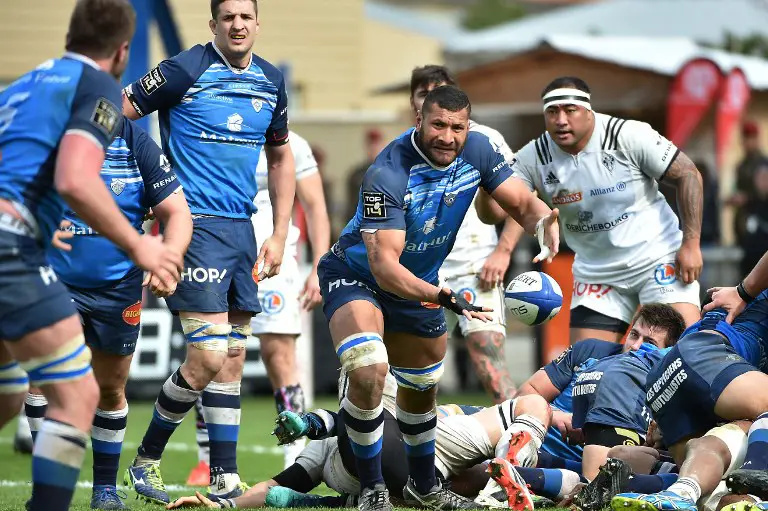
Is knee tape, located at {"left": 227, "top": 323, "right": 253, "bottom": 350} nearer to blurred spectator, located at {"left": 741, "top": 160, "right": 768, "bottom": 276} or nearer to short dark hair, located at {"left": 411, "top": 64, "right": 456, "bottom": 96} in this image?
short dark hair, located at {"left": 411, "top": 64, "right": 456, "bottom": 96}

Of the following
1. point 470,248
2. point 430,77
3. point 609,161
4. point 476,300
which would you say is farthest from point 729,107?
point 430,77

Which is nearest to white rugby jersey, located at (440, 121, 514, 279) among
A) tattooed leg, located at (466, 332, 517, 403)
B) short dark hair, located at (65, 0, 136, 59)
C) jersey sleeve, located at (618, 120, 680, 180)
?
tattooed leg, located at (466, 332, 517, 403)

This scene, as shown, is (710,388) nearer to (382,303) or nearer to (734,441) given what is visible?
(734,441)

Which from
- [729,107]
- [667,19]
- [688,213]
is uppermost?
[667,19]

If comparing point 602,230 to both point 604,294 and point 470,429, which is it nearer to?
point 604,294

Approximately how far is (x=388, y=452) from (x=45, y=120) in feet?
9.62

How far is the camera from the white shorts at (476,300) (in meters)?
9.15

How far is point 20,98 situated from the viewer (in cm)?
496

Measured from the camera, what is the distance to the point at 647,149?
8.47 m

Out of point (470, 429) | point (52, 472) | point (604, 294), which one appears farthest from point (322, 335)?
point (52, 472)

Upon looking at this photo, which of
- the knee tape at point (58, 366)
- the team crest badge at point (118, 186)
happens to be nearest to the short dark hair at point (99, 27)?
the knee tape at point (58, 366)

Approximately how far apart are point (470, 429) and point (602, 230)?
2192mm

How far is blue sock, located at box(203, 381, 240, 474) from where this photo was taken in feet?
23.4

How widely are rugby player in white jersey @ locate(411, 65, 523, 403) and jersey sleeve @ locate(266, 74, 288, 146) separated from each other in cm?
139
